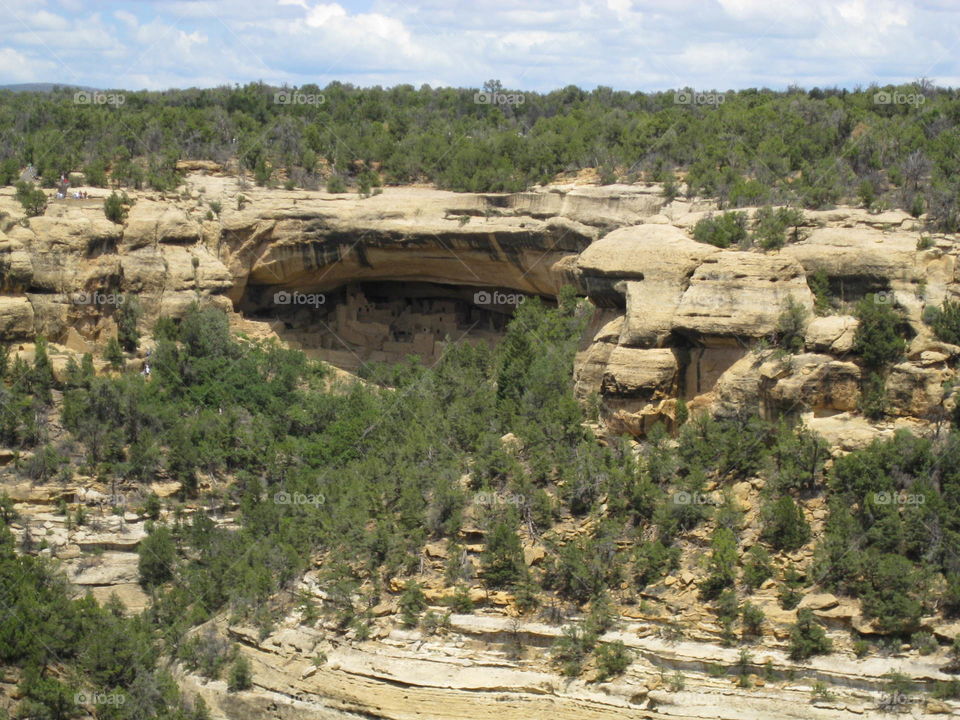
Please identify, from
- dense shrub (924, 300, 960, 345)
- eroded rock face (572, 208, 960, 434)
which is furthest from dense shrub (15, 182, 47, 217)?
dense shrub (924, 300, 960, 345)

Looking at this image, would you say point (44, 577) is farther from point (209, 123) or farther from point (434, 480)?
point (209, 123)

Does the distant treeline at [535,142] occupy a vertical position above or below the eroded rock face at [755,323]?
above

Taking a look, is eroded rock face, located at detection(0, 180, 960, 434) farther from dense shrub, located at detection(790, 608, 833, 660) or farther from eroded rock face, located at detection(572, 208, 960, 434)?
dense shrub, located at detection(790, 608, 833, 660)

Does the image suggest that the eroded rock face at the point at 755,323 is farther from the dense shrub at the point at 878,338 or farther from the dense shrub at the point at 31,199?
the dense shrub at the point at 31,199

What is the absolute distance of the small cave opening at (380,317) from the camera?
34.7 metres

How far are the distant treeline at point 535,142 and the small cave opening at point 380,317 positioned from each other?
248 cm

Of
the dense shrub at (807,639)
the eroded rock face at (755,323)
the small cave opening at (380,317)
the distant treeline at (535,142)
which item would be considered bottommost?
the dense shrub at (807,639)

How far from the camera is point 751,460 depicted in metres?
23.1

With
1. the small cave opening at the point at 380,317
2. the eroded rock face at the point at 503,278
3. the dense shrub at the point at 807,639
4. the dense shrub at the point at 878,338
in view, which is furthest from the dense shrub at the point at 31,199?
the dense shrub at the point at 807,639

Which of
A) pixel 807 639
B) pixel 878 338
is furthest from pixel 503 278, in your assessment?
pixel 807 639

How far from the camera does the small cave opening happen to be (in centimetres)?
3469

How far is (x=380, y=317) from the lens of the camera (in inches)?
1412

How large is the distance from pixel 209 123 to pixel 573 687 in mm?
21598

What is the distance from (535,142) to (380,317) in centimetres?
524
